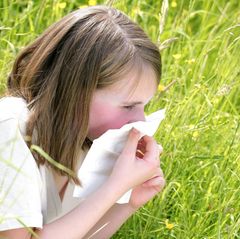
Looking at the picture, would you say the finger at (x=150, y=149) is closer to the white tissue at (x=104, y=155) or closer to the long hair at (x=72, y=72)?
the white tissue at (x=104, y=155)

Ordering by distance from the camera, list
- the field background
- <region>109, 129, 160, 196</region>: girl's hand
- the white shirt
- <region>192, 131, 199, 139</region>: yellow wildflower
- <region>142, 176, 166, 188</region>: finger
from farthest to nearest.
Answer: <region>192, 131, 199, 139</region>: yellow wildflower < the field background < <region>142, 176, 166, 188</region>: finger < <region>109, 129, 160, 196</region>: girl's hand < the white shirt

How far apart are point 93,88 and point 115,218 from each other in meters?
0.49

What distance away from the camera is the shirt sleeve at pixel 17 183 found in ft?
7.38

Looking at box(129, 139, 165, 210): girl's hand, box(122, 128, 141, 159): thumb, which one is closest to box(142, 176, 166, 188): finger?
box(129, 139, 165, 210): girl's hand

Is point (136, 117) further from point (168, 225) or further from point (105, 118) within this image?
point (168, 225)

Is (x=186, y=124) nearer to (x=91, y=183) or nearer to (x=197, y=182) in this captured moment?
(x=197, y=182)

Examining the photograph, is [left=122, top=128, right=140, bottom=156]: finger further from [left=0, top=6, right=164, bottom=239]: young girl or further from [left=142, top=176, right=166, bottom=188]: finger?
[left=142, top=176, right=166, bottom=188]: finger

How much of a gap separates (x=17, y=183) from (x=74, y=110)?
247mm

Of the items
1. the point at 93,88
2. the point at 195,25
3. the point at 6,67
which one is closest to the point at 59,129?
the point at 93,88

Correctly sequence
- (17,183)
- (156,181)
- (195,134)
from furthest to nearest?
(195,134)
(156,181)
(17,183)

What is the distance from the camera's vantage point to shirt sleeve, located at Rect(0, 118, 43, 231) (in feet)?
7.38

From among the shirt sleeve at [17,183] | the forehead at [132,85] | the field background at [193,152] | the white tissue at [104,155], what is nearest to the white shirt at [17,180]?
the shirt sleeve at [17,183]

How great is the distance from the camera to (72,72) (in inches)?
93.4

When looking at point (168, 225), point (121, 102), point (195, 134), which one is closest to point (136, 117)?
point (121, 102)
